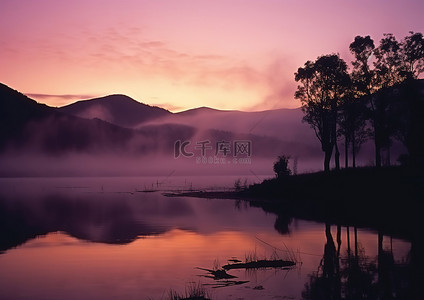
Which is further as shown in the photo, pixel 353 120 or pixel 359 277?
pixel 353 120

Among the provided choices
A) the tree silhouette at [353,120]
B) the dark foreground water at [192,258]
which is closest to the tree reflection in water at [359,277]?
the dark foreground water at [192,258]

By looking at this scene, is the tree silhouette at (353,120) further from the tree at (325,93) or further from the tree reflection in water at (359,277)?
the tree reflection in water at (359,277)

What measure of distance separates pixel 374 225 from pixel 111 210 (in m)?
49.0

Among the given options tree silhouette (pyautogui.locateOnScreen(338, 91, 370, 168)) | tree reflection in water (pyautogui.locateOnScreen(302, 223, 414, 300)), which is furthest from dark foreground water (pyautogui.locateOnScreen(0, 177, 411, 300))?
tree silhouette (pyautogui.locateOnScreen(338, 91, 370, 168))

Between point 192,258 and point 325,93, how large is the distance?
59661 millimetres

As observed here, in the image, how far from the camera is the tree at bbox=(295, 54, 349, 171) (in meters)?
89.1

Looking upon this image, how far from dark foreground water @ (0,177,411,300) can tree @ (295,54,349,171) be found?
95.3ft

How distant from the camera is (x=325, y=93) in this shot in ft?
298

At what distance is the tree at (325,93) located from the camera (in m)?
89.1

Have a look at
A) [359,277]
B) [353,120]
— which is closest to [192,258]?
[359,277]

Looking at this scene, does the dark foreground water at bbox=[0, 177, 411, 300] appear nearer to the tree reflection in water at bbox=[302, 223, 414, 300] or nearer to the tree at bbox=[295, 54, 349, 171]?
the tree reflection in water at bbox=[302, 223, 414, 300]

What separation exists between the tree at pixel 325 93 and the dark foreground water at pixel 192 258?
29056 millimetres

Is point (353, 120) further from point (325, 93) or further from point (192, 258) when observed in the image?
point (192, 258)

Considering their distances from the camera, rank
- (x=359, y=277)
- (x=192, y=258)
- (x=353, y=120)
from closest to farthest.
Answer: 1. (x=359, y=277)
2. (x=192, y=258)
3. (x=353, y=120)
